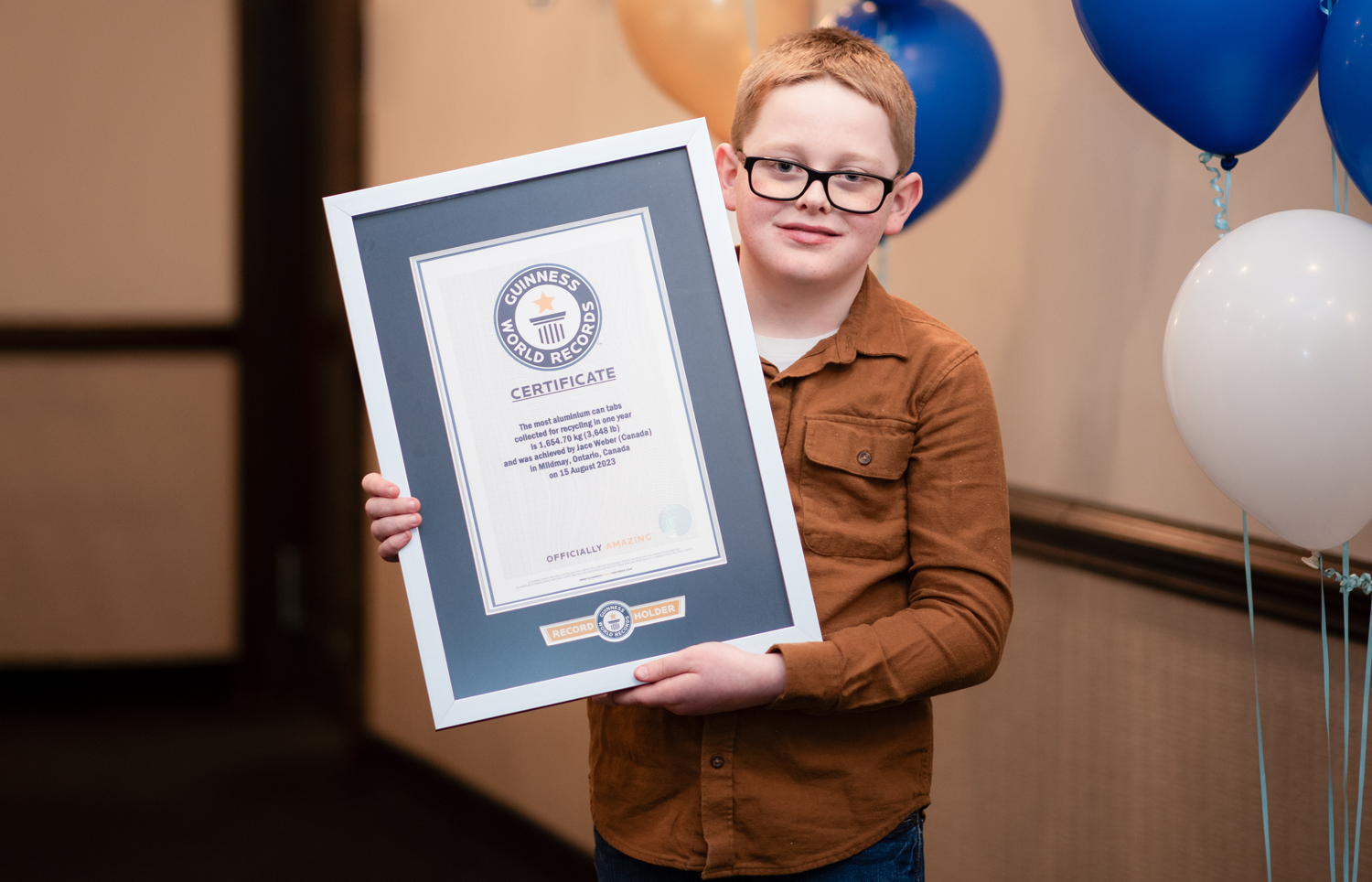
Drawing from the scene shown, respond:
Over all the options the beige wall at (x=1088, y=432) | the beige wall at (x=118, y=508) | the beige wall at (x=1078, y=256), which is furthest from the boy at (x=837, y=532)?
the beige wall at (x=118, y=508)

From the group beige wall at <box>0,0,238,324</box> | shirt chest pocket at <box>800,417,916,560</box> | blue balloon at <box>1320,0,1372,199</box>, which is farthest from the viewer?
beige wall at <box>0,0,238,324</box>

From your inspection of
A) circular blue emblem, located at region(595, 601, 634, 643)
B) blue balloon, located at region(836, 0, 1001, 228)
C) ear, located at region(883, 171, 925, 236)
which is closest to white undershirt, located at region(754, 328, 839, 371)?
ear, located at region(883, 171, 925, 236)

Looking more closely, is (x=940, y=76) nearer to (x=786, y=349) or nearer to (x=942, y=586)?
(x=786, y=349)

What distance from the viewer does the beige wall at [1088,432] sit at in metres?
1.43

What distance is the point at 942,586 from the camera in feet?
2.97

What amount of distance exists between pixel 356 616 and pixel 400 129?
1.36 meters

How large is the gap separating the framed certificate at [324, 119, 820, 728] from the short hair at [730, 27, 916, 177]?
0.24ft

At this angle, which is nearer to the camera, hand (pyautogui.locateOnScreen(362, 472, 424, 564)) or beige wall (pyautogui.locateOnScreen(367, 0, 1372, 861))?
hand (pyautogui.locateOnScreen(362, 472, 424, 564))

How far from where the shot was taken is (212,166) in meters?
3.24

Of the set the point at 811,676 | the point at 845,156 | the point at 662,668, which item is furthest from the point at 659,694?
the point at 845,156

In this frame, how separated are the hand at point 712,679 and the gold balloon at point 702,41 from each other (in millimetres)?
831

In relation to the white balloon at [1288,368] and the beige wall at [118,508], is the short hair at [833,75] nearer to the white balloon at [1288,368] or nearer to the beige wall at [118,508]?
the white balloon at [1288,368]

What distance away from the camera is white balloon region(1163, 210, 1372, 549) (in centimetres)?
86

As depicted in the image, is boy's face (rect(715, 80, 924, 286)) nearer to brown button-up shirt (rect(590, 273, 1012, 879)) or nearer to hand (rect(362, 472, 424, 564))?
brown button-up shirt (rect(590, 273, 1012, 879))
